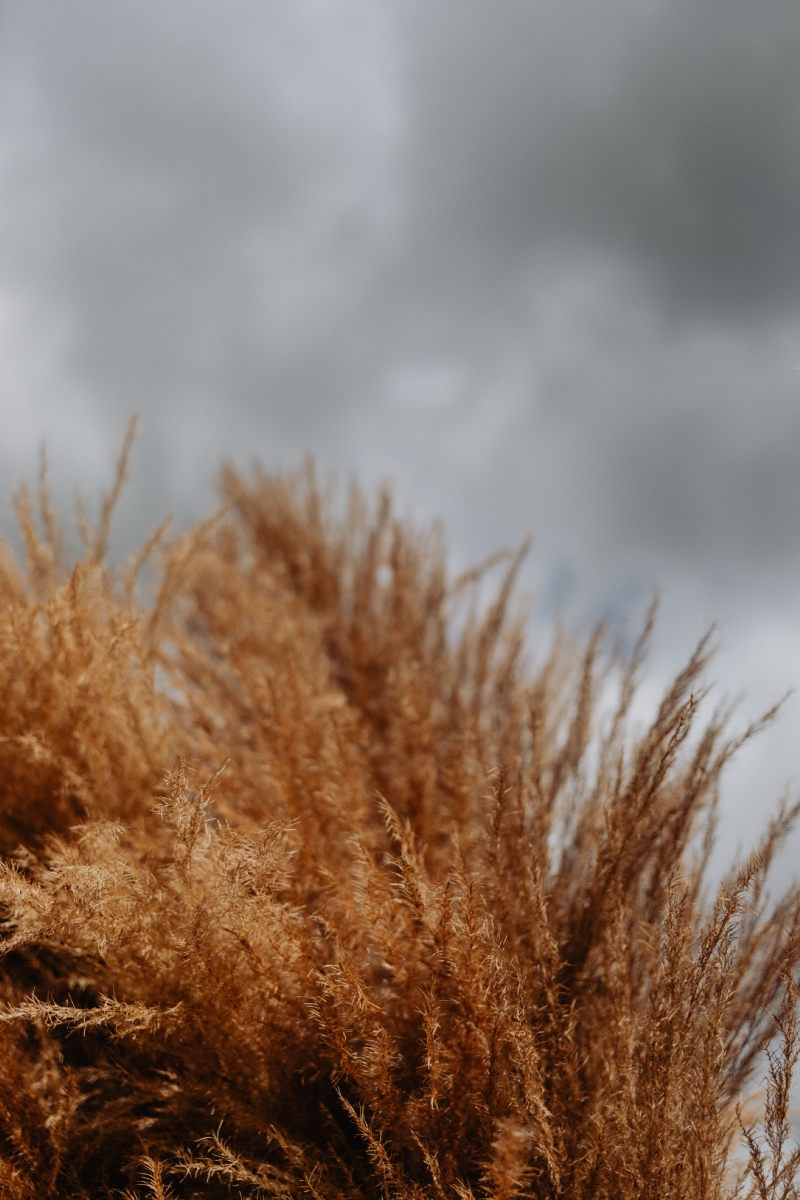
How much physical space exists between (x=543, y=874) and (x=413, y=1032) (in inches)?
8.3

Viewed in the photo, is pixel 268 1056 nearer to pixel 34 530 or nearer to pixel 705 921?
pixel 705 921

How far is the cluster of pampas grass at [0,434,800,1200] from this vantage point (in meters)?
0.67

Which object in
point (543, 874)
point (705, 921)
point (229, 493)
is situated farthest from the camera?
point (229, 493)

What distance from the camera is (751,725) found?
0.92m

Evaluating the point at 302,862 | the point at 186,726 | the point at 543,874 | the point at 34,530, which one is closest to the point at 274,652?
the point at 186,726

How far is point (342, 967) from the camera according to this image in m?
0.69

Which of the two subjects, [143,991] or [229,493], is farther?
[229,493]

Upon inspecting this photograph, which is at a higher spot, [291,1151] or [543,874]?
[543,874]

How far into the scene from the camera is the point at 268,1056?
74 cm

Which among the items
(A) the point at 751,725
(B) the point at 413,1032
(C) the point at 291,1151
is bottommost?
(C) the point at 291,1151

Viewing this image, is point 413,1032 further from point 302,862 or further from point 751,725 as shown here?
point 751,725

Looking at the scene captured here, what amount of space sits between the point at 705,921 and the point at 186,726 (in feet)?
2.56

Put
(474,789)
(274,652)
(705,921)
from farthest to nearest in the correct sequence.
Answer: (274,652), (474,789), (705,921)

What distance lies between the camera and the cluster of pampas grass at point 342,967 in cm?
67
